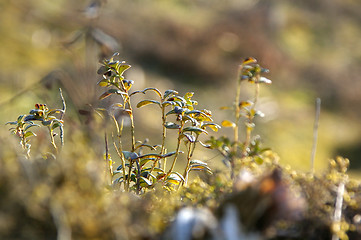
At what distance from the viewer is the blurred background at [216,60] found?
754 centimetres

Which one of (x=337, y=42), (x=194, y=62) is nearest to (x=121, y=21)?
(x=194, y=62)

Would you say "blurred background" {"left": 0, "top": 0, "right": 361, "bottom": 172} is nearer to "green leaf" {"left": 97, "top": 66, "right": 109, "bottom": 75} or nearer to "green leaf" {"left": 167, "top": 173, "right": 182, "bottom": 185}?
"green leaf" {"left": 167, "top": 173, "right": 182, "bottom": 185}

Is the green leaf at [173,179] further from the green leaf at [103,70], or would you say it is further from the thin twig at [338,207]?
the thin twig at [338,207]

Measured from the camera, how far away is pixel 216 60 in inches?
385

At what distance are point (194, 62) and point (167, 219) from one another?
339 inches

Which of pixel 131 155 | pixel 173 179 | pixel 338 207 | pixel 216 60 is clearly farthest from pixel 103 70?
pixel 216 60

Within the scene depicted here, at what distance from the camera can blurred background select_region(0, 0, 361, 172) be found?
7535 millimetres

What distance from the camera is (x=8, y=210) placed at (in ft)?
2.56

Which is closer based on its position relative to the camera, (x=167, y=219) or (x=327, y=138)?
(x=167, y=219)

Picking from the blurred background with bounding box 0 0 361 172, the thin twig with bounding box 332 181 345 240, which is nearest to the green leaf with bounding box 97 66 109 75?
the thin twig with bounding box 332 181 345 240

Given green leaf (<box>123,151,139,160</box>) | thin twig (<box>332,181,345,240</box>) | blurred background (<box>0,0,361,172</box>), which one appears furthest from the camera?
blurred background (<box>0,0,361,172</box>)

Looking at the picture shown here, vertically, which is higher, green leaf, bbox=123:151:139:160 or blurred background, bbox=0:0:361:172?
blurred background, bbox=0:0:361:172

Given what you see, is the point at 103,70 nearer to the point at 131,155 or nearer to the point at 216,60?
the point at 131,155

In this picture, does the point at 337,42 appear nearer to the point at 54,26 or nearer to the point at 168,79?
the point at 168,79
